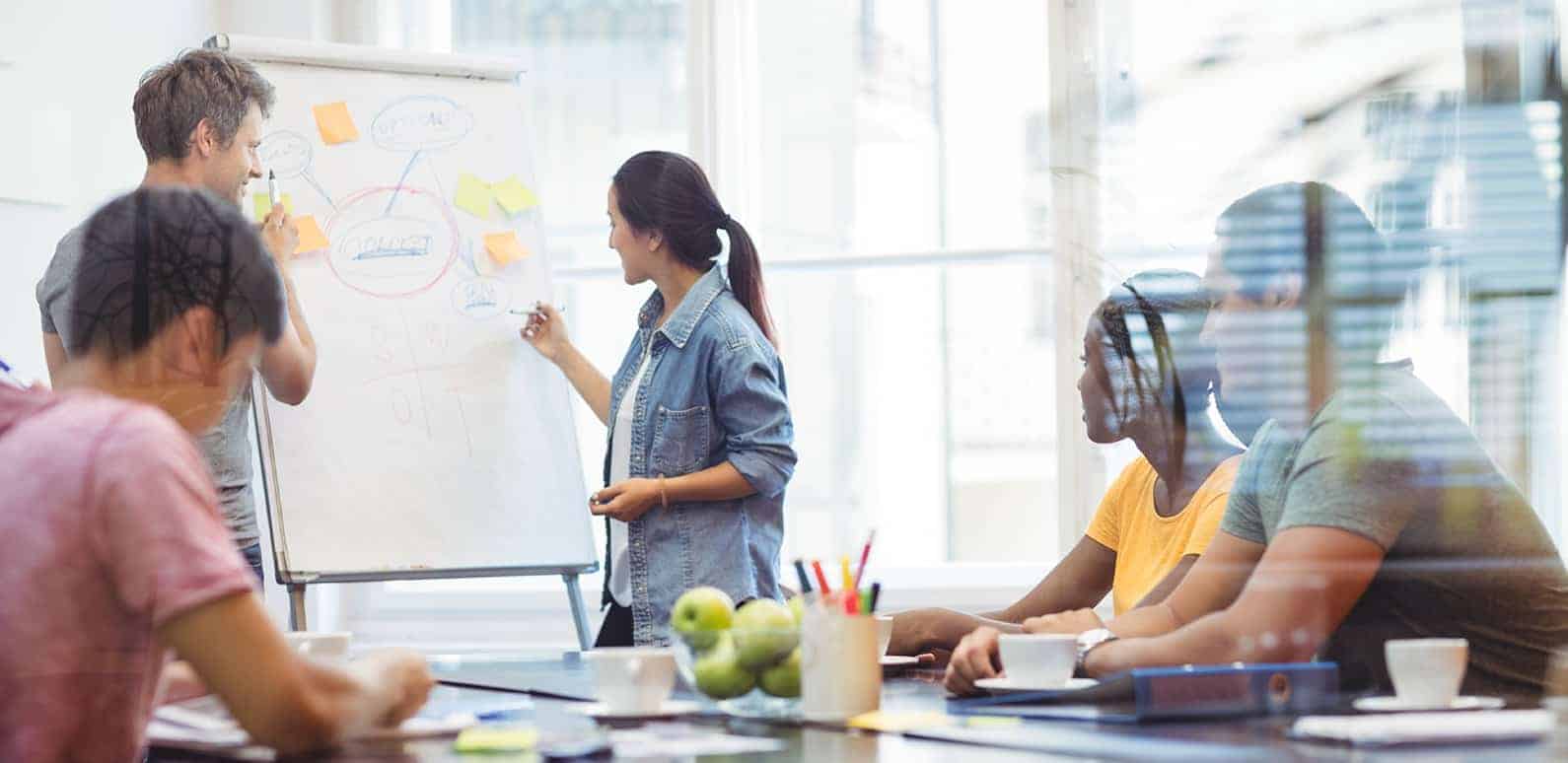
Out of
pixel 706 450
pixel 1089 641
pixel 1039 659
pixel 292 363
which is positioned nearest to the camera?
pixel 1039 659

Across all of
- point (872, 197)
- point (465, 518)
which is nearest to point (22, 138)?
point (465, 518)

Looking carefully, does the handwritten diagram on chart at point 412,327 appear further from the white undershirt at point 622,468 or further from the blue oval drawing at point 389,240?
the white undershirt at point 622,468

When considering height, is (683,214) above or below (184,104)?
below

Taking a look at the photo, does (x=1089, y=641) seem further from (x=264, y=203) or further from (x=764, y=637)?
(x=264, y=203)

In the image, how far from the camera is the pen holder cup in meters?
1.51

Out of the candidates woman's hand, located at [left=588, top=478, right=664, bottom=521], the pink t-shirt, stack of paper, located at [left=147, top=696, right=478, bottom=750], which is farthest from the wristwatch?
woman's hand, located at [left=588, top=478, right=664, bottom=521]

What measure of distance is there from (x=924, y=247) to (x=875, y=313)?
0.18 metres

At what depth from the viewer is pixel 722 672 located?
155 centimetres

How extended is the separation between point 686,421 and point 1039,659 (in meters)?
1.31

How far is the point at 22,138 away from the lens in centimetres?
329

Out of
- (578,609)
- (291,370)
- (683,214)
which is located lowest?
(578,609)

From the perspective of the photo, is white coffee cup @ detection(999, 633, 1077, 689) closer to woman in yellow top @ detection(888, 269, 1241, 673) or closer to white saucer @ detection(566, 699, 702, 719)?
white saucer @ detection(566, 699, 702, 719)

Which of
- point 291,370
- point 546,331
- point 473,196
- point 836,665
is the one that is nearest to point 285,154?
point 473,196

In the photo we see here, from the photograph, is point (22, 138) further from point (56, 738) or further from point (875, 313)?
point (56, 738)
